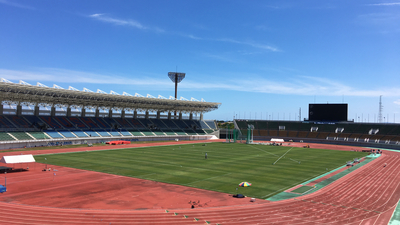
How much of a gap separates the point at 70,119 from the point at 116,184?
184ft

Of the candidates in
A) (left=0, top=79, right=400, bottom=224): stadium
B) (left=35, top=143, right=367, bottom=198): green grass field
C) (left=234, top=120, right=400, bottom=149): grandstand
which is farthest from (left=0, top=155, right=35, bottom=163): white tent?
(left=234, top=120, right=400, bottom=149): grandstand

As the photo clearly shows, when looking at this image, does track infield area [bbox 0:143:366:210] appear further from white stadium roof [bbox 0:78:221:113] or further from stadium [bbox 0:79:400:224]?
white stadium roof [bbox 0:78:221:113]

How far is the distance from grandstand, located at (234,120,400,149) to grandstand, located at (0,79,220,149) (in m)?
19.9

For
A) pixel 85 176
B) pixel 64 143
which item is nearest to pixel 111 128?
pixel 64 143

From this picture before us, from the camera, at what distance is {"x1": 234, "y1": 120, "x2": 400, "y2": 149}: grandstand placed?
84.8m

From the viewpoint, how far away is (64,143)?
66.9 metres

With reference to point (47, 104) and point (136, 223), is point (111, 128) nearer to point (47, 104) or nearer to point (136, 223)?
point (47, 104)

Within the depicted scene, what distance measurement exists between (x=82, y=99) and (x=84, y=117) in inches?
528

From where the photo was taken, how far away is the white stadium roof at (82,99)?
5770 cm

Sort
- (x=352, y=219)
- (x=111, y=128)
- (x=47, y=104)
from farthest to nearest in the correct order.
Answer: (x=111, y=128)
(x=47, y=104)
(x=352, y=219)

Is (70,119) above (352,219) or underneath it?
above

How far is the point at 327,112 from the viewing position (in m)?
94.4

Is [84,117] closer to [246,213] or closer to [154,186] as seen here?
[154,186]

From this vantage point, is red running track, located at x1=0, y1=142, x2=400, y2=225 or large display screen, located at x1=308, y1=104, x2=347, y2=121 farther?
large display screen, located at x1=308, y1=104, x2=347, y2=121
